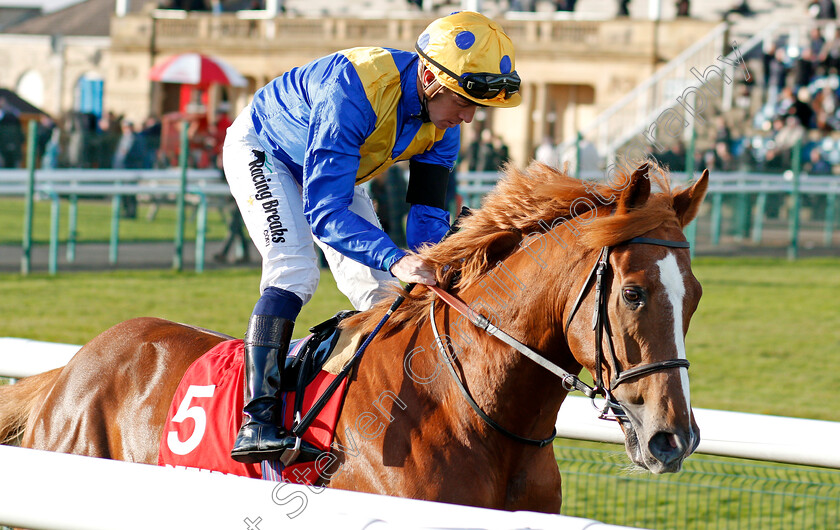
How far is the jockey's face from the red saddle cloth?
30.9 inches

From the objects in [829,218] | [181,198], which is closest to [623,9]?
[829,218]

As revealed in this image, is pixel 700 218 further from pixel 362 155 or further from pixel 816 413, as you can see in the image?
pixel 362 155

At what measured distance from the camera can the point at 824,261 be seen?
14.5 m

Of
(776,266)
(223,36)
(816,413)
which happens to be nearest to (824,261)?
(776,266)

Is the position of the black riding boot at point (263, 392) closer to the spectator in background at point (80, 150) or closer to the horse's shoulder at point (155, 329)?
the horse's shoulder at point (155, 329)

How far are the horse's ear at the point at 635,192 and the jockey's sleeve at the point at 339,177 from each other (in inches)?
24.2

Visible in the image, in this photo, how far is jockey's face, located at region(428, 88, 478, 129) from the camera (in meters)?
2.91

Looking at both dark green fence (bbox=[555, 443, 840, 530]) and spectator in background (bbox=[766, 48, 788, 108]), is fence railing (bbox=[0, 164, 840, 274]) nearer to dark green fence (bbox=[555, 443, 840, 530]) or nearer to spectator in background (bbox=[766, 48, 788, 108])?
spectator in background (bbox=[766, 48, 788, 108])

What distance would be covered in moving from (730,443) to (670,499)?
1661 mm

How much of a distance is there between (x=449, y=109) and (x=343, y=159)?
37 centimetres

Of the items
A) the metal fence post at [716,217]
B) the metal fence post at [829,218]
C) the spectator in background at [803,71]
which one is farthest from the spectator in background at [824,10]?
the metal fence post at [716,217]

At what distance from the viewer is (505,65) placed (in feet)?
9.36

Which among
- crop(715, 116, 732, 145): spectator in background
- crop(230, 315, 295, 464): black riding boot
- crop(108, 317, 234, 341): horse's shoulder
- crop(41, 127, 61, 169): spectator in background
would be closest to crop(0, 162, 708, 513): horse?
crop(230, 315, 295, 464): black riding boot

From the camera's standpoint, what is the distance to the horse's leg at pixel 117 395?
3.19m
